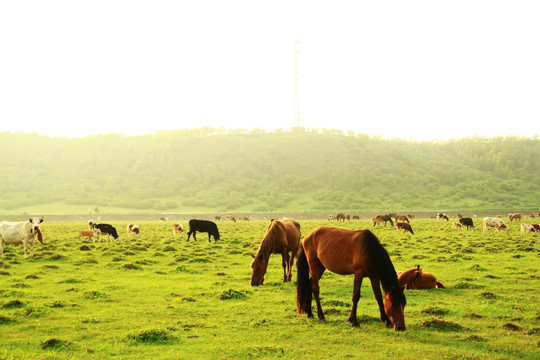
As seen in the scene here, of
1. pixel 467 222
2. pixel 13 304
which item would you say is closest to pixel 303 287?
pixel 13 304

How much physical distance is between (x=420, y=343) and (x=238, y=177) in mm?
161903

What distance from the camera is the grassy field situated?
962 centimetres

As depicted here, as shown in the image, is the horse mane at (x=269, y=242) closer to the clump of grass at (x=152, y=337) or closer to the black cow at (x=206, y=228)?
the clump of grass at (x=152, y=337)

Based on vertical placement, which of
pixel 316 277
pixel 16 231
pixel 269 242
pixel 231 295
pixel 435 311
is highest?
pixel 269 242

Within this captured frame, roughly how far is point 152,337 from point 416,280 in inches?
392

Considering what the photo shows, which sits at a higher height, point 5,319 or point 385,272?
point 385,272

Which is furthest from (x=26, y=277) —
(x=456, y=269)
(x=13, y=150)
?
(x=13, y=150)

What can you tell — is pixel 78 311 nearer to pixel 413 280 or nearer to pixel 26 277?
pixel 26 277

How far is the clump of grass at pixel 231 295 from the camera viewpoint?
15025 mm

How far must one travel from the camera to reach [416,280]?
53.4 ft

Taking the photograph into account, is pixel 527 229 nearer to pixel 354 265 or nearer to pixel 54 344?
pixel 354 265

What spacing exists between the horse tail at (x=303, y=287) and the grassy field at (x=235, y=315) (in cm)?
41

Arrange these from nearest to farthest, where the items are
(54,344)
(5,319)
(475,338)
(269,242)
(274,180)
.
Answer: (54,344), (475,338), (5,319), (269,242), (274,180)

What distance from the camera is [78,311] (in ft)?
44.3
